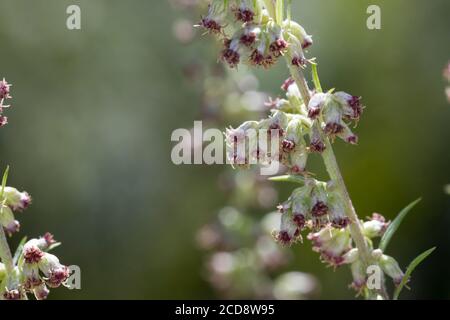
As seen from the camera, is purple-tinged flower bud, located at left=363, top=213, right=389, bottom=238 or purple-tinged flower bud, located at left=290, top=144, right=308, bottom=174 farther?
purple-tinged flower bud, located at left=363, top=213, right=389, bottom=238

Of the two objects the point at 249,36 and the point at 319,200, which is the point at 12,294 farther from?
the point at 249,36

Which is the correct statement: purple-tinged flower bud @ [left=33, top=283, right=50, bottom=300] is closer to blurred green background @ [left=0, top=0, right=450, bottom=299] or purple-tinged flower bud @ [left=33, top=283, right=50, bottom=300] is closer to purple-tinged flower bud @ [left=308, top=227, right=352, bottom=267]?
purple-tinged flower bud @ [left=308, top=227, right=352, bottom=267]

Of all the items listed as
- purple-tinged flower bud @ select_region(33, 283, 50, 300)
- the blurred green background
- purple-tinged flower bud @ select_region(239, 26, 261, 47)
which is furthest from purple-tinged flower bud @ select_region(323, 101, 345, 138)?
the blurred green background

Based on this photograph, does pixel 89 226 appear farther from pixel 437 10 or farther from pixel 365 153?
pixel 437 10

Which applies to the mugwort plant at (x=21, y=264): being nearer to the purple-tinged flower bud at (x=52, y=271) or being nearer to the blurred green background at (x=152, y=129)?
the purple-tinged flower bud at (x=52, y=271)

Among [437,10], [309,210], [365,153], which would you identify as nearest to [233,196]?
[365,153]

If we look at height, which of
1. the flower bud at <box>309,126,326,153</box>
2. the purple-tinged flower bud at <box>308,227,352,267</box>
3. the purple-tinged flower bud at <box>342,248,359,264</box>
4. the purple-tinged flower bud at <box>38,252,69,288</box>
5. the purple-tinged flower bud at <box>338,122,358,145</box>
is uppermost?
the purple-tinged flower bud at <box>338,122,358,145</box>

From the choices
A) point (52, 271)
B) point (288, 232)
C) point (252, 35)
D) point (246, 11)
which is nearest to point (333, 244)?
point (288, 232)

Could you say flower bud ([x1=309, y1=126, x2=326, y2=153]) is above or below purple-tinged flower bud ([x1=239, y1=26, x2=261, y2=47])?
below
